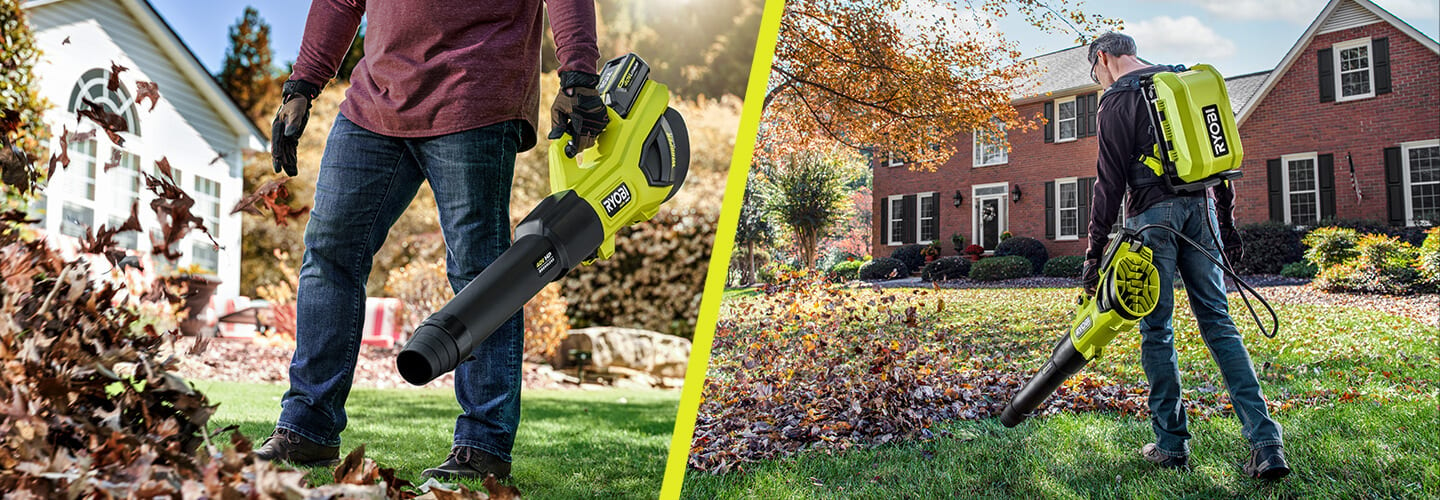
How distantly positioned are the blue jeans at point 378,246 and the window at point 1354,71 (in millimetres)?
1809

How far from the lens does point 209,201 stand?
9.75 metres

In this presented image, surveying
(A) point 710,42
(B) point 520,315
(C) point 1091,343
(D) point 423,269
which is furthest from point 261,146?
(C) point 1091,343

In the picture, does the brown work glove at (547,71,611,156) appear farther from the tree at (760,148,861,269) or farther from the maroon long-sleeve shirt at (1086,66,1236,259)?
the maroon long-sleeve shirt at (1086,66,1236,259)


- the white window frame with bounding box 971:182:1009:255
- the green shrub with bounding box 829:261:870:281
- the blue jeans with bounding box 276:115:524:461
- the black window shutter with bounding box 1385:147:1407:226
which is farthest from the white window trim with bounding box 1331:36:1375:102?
the blue jeans with bounding box 276:115:524:461

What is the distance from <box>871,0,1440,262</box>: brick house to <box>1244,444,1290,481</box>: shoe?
1.56 ft

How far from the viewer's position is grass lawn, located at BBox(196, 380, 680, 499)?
74.3 inches

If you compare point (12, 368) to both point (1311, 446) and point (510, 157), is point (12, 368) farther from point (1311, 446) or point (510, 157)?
point (1311, 446)

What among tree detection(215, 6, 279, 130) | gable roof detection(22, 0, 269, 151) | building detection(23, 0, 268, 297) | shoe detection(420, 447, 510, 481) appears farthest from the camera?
tree detection(215, 6, 279, 130)

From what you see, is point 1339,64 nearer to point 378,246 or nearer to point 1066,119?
point 1066,119

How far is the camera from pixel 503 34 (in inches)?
63.8

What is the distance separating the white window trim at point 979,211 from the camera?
1820mm

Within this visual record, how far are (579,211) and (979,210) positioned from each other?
3.03 feet

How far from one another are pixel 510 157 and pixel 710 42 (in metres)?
7.87

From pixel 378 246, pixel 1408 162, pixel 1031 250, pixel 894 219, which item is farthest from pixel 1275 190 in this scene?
pixel 378 246
